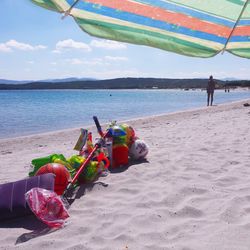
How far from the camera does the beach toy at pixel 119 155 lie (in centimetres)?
562

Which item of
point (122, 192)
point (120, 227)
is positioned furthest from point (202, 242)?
point (122, 192)

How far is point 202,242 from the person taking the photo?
9.88 ft

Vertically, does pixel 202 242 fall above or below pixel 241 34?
below

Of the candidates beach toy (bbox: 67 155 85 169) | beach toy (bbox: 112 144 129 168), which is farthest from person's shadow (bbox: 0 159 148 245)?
beach toy (bbox: 112 144 129 168)

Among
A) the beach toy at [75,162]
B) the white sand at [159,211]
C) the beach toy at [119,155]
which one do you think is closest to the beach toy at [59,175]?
the white sand at [159,211]

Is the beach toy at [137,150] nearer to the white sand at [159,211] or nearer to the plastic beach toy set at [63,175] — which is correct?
the plastic beach toy set at [63,175]

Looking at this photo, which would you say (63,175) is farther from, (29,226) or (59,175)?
(29,226)

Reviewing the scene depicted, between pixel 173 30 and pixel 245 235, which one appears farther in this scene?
pixel 245 235

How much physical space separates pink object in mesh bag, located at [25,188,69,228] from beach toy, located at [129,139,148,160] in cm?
242

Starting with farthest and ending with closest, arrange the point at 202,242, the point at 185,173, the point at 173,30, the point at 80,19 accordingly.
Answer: the point at 185,173 → the point at 202,242 → the point at 173,30 → the point at 80,19

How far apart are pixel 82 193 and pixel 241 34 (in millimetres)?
2769

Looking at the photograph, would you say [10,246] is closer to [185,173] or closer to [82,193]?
[82,193]

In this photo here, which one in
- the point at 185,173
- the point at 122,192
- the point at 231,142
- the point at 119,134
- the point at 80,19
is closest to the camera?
the point at 80,19

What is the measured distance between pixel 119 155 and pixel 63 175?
150 centimetres
